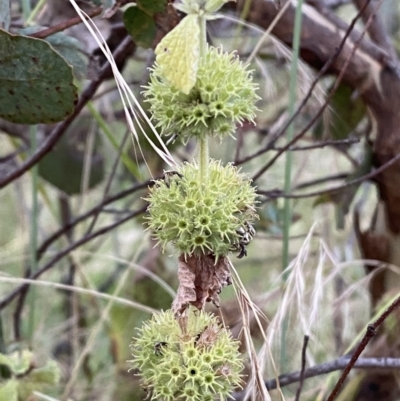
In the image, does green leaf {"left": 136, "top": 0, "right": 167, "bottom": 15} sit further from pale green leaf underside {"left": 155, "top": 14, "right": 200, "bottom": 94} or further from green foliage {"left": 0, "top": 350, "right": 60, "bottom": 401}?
green foliage {"left": 0, "top": 350, "right": 60, "bottom": 401}

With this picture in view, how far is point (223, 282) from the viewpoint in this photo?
304 millimetres

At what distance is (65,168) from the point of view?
96 centimetres

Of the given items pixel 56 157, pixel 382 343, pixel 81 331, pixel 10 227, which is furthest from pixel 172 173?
pixel 10 227

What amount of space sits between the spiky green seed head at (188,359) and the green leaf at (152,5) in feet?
0.91

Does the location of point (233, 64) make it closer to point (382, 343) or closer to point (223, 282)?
point (223, 282)

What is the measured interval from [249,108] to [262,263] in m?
0.93

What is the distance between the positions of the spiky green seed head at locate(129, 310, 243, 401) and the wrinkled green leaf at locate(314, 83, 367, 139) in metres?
0.52

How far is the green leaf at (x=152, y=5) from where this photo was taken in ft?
1.57

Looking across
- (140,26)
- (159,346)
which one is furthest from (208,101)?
(140,26)

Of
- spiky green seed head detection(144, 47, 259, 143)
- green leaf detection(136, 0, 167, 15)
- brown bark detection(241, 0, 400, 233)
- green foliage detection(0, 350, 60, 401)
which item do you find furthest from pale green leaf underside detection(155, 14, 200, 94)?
brown bark detection(241, 0, 400, 233)

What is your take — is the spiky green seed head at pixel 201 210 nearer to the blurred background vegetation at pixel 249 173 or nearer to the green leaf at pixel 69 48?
the blurred background vegetation at pixel 249 173

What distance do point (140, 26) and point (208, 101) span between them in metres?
0.25

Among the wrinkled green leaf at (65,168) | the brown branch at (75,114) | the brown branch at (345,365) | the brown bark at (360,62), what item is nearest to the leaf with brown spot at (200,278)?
the brown branch at (345,365)

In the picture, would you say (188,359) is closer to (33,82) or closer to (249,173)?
(249,173)
